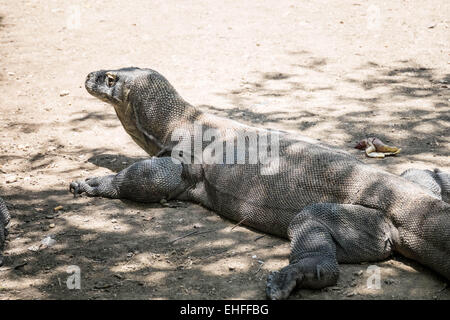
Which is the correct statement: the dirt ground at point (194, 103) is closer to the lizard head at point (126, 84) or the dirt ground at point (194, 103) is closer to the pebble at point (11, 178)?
the pebble at point (11, 178)

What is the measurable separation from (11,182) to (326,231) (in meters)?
2.78

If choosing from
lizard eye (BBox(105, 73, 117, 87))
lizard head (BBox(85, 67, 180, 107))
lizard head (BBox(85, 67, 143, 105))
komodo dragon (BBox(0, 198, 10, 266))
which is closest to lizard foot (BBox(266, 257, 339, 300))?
komodo dragon (BBox(0, 198, 10, 266))

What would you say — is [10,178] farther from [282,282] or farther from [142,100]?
[282,282]

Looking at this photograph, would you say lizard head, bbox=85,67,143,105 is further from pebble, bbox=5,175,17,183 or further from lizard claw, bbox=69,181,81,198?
pebble, bbox=5,175,17,183

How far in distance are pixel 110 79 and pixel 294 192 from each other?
6.93 ft

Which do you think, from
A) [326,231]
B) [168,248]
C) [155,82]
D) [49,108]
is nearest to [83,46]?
[49,108]

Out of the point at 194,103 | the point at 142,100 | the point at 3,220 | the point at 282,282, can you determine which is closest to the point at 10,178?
the point at 3,220

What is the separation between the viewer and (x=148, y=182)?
434cm

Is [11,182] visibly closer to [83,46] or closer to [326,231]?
[326,231]

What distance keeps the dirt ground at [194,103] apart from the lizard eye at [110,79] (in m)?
0.71

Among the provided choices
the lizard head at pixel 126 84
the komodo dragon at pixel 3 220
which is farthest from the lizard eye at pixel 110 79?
the komodo dragon at pixel 3 220

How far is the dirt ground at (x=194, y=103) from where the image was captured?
3.44 metres

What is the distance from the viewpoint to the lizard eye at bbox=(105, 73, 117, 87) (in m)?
4.95

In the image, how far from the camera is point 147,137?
4.83 metres
